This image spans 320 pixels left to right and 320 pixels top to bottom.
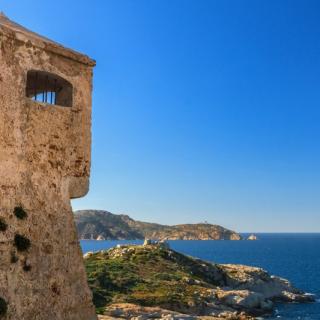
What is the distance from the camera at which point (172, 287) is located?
51.1 m

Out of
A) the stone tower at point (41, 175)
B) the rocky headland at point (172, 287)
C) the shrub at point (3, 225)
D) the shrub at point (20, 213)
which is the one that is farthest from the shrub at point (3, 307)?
the rocky headland at point (172, 287)

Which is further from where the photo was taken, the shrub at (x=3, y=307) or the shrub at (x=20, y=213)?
the shrub at (x=20, y=213)

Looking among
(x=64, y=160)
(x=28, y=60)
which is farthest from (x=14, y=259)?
(x=28, y=60)

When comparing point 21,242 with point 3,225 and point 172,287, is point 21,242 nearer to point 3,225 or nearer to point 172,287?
point 3,225

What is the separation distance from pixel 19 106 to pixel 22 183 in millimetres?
2087

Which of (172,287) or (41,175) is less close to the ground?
(41,175)

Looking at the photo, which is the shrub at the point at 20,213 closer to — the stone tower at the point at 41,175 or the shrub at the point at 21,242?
the stone tower at the point at 41,175

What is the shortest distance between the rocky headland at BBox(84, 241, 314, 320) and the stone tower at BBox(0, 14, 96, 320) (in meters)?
22.0

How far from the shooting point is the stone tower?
39.1ft

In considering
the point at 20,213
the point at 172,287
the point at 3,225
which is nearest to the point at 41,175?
the point at 20,213

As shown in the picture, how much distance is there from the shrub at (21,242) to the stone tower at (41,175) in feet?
0.08

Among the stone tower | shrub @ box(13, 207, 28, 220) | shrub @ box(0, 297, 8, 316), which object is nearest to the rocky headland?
the stone tower

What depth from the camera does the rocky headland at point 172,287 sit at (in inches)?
1668

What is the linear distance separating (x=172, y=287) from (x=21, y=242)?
4101 cm
